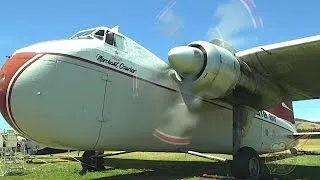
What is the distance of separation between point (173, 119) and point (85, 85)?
3.20 m

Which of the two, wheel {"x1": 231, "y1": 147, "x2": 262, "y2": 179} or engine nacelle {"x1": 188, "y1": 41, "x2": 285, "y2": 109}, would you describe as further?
wheel {"x1": 231, "y1": 147, "x2": 262, "y2": 179}

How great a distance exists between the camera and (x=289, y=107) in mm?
19922

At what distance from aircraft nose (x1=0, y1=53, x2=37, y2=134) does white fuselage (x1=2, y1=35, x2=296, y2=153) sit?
75 millimetres

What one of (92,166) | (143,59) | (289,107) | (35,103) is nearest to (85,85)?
(35,103)

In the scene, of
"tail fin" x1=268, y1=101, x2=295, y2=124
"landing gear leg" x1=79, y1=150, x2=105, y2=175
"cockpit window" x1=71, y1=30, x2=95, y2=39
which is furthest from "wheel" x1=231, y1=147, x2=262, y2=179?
"tail fin" x1=268, y1=101, x2=295, y2=124

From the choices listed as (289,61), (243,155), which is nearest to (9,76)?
(243,155)

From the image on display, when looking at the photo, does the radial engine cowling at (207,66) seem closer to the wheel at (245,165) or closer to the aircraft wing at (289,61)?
the aircraft wing at (289,61)

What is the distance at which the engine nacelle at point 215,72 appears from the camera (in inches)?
415

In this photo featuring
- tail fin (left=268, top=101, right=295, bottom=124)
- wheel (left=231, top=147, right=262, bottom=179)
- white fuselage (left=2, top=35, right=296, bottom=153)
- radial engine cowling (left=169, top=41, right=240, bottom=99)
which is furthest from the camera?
tail fin (left=268, top=101, right=295, bottom=124)

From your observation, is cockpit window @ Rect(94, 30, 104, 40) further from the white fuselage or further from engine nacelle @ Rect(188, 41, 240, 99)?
engine nacelle @ Rect(188, 41, 240, 99)

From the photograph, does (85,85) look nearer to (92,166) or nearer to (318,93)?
(92,166)

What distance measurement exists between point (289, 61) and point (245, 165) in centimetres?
312

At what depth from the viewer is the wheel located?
1165 centimetres

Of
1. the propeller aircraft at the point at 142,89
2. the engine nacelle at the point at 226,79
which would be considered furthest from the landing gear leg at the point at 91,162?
the engine nacelle at the point at 226,79
